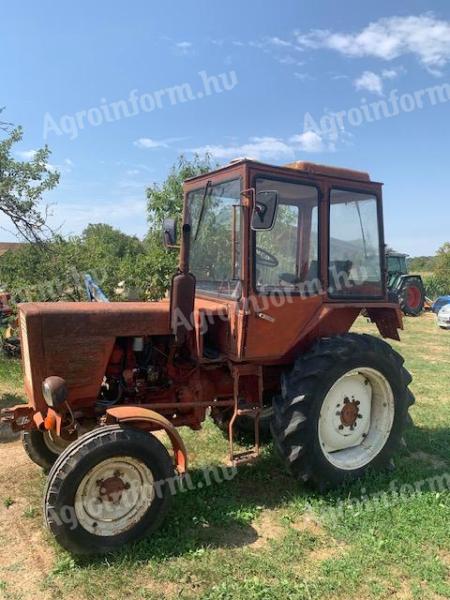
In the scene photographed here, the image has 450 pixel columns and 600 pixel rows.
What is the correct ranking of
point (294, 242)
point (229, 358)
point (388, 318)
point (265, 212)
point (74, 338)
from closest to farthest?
point (265, 212), point (74, 338), point (229, 358), point (294, 242), point (388, 318)

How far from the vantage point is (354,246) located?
458cm

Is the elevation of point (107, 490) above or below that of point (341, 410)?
A: below

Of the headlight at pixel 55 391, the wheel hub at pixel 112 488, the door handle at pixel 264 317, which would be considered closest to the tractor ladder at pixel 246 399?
the door handle at pixel 264 317

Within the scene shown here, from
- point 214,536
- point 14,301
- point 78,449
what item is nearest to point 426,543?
point 214,536

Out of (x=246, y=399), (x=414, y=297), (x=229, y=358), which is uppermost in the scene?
(x=414, y=297)

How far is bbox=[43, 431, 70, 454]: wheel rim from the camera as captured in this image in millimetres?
4391

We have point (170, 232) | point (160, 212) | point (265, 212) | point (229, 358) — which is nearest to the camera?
point (265, 212)

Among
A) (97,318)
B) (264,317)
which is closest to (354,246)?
(264,317)

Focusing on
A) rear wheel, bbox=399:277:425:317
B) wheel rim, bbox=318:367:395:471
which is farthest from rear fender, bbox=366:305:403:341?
rear wheel, bbox=399:277:425:317

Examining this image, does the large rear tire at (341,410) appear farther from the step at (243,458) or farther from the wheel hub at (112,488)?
the wheel hub at (112,488)

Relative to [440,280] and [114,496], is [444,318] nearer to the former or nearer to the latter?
[440,280]

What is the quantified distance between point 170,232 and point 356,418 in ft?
7.57

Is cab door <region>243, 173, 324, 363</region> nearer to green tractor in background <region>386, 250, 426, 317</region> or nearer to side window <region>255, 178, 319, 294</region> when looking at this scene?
side window <region>255, 178, 319, 294</region>

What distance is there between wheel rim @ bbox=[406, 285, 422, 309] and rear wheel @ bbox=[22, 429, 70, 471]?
58.7 feet
